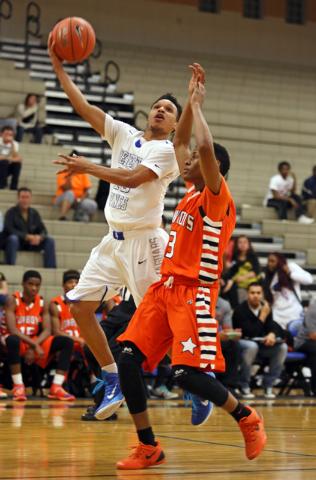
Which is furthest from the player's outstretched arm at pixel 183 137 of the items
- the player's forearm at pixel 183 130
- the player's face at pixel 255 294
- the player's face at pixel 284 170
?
the player's face at pixel 284 170

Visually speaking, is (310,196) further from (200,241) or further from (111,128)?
(200,241)

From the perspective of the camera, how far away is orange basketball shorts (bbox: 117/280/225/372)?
3598mm

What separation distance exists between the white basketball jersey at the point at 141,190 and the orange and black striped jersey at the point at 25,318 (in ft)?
11.7

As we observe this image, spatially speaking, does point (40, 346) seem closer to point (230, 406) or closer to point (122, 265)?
point (122, 265)

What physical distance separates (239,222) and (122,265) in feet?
29.5

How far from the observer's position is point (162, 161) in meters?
4.57

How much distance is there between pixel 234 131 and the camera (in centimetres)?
1711

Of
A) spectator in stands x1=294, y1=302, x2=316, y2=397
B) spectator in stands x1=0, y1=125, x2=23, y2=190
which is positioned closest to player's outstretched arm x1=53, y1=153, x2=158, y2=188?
spectator in stands x1=294, y1=302, x2=316, y2=397

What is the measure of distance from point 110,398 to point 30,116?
32.0ft

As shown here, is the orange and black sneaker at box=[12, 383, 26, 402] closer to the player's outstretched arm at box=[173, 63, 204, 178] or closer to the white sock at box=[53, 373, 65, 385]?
the white sock at box=[53, 373, 65, 385]

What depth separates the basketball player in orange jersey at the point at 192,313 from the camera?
3598 millimetres

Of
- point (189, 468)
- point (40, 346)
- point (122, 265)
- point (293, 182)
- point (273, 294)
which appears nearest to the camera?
point (189, 468)

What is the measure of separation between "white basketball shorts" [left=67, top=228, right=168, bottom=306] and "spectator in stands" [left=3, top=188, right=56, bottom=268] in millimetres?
5220

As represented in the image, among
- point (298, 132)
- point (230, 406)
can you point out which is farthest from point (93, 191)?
point (230, 406)
